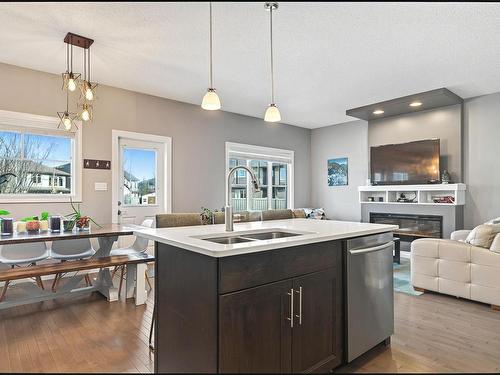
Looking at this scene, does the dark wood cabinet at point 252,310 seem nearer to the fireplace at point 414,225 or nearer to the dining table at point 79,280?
the dining table at point 79,280

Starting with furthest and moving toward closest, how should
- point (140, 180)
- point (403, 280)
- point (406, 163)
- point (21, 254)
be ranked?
point (406, 163) → point (140, 180) → point (403, 280) → point (21, 254)

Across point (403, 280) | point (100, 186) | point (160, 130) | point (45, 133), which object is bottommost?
point (403, 280)

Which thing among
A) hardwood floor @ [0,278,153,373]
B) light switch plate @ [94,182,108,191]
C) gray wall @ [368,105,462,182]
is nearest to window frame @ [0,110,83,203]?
light switch plate @ [94,182,108,191]

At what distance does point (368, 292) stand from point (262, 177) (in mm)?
5010

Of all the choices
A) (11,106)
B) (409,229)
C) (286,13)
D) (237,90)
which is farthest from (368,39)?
(11,106)

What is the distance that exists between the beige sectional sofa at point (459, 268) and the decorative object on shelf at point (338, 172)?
3.49 meters

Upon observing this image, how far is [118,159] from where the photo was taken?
4.79 m

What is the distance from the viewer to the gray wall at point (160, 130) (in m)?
4.08

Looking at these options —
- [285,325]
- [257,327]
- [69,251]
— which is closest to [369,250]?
[285,325]

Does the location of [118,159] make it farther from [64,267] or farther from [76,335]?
[76,335]

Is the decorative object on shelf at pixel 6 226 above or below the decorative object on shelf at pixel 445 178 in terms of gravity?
below

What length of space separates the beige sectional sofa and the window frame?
14.6 feet

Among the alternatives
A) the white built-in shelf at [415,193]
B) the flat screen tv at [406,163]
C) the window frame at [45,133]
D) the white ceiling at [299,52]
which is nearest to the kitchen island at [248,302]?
the white ceiling at [299,52]

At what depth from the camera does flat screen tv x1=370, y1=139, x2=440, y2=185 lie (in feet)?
17.6
